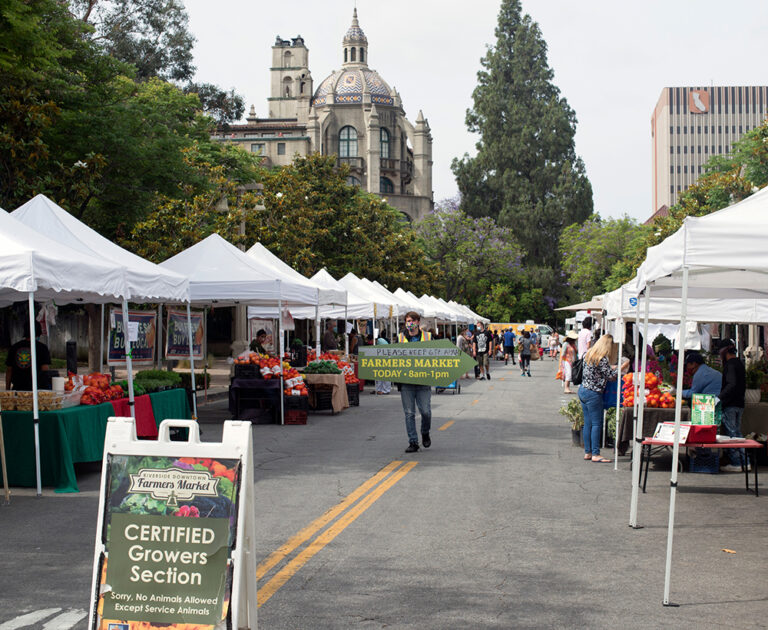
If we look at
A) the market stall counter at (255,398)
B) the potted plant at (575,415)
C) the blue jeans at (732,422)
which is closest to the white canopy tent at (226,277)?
the market stall counter at (255,398)

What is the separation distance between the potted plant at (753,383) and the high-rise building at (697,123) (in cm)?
16081

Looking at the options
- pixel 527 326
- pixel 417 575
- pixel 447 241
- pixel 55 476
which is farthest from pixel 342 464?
pixel 447 241

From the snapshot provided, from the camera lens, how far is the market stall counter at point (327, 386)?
19938 mm

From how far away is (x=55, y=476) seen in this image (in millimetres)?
10469

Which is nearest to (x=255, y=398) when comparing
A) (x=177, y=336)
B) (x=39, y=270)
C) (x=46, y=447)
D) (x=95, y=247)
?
(x=177, y=336)

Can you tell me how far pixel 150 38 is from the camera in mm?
56438

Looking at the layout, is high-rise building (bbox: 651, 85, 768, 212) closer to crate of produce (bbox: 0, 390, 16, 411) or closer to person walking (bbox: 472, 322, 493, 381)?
person walking (bbox: 472, 322, 493, 381)

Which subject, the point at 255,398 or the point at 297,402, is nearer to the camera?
the point at 297,402

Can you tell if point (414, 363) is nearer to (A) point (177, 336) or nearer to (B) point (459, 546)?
(B) point (459, 546)

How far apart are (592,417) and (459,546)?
18.1 feet

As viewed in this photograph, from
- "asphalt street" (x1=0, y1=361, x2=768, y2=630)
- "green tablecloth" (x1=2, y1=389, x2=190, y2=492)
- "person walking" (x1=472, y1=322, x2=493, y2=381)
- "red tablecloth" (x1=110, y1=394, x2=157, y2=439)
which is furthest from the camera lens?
"person walking" (x1=472, y1=322, x2=493, y2=381)

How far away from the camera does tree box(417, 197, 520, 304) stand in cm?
7475

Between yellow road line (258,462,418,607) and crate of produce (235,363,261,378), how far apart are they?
779cm

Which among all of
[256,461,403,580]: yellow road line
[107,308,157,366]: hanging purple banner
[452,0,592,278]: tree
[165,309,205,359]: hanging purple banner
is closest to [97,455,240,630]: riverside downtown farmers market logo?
[256,461,403,580]: yellow road line
